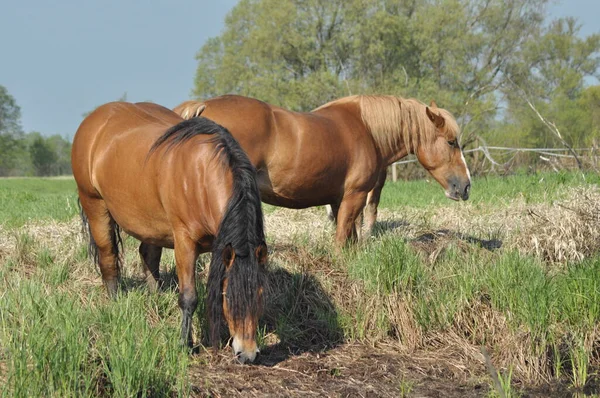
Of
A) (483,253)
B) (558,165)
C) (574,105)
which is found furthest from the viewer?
(574,105)

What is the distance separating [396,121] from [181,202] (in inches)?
138

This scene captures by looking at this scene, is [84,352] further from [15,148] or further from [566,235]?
[15,148]

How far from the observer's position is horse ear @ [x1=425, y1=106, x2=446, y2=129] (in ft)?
23.4

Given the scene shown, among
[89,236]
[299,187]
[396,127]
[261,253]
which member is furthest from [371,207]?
[261,253]

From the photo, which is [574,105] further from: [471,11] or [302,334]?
[302,334]

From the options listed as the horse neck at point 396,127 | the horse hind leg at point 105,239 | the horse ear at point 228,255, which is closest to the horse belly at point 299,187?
the horse neck at point 396,127

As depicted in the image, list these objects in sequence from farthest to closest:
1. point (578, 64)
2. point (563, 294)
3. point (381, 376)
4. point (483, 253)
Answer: point (578, 64) → point (483, 253) → point (563, 294) → point (381, 376)

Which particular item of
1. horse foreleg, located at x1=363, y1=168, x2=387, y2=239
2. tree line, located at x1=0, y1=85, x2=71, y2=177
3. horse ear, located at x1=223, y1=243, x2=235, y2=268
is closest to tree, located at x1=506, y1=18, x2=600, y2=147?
horse foreleg, located at x1=363, y1=168, x2=387, y2=239

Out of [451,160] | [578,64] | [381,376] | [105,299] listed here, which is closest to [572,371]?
[381,376]

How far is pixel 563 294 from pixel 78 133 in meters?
4.36

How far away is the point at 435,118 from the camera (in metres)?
7.21

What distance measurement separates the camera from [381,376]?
4.46 m

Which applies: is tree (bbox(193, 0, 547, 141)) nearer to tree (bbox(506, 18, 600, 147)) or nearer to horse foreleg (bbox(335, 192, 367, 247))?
tree (bbox(506, 18, 600, 147))

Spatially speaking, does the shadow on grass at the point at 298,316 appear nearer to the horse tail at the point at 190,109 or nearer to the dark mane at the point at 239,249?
the dark mane at the point at 239,249
